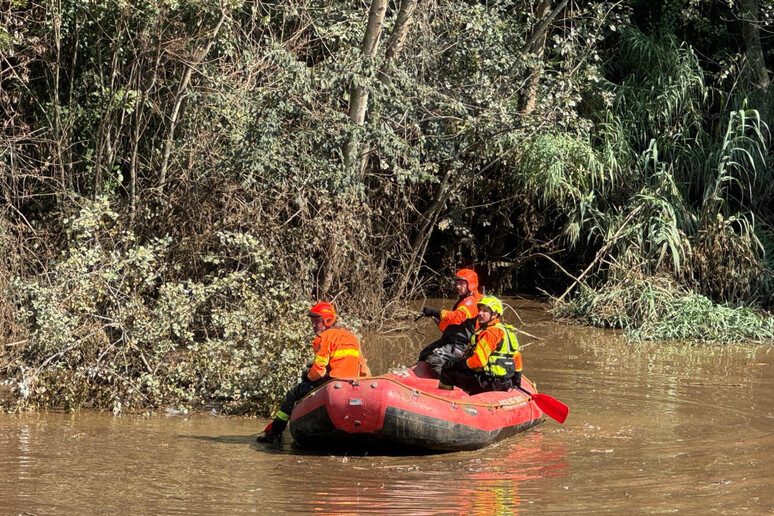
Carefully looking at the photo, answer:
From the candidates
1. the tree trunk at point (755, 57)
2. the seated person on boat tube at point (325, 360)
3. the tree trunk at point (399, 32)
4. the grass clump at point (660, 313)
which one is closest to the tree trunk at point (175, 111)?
the tree trunk at point (399, 32)

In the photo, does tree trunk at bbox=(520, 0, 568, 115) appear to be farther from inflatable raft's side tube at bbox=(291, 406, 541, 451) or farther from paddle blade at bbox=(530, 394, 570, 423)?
inflatable raft's side tube at bbox=(291, 406, 541, 451)

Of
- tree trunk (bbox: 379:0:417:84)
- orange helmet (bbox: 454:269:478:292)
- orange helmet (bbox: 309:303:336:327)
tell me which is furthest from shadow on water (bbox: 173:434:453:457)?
tree trunk (bbox: 379:0:417:84)

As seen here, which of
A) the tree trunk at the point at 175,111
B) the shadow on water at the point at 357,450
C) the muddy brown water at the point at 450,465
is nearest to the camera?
the muddy brown water at the point at 450,465

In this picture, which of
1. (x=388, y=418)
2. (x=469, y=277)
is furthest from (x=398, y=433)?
(x=469, y=277)

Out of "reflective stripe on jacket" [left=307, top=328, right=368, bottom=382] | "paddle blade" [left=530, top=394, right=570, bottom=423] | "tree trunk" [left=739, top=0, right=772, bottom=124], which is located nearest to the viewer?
"reflective stripe on jacket" [left=307, top=328, right=368, bottom=382]

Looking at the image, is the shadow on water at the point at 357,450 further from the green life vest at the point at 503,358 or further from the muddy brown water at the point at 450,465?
the green life vest at the point at 503,358

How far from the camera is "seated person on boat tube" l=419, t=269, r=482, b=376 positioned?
10.0m

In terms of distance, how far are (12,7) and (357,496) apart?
781 cm

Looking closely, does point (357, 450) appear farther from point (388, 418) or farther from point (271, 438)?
point (271, 438)

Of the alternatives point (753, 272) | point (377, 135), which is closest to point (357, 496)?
point (377, 135)

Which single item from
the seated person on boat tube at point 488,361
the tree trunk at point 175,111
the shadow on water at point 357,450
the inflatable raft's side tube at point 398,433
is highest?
the tree trunk at point 175,111

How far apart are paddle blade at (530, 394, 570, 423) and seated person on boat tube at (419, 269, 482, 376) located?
90 centimetres

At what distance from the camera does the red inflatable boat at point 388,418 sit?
8.10 meters

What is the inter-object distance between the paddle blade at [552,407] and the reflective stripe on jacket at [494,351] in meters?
0.33
